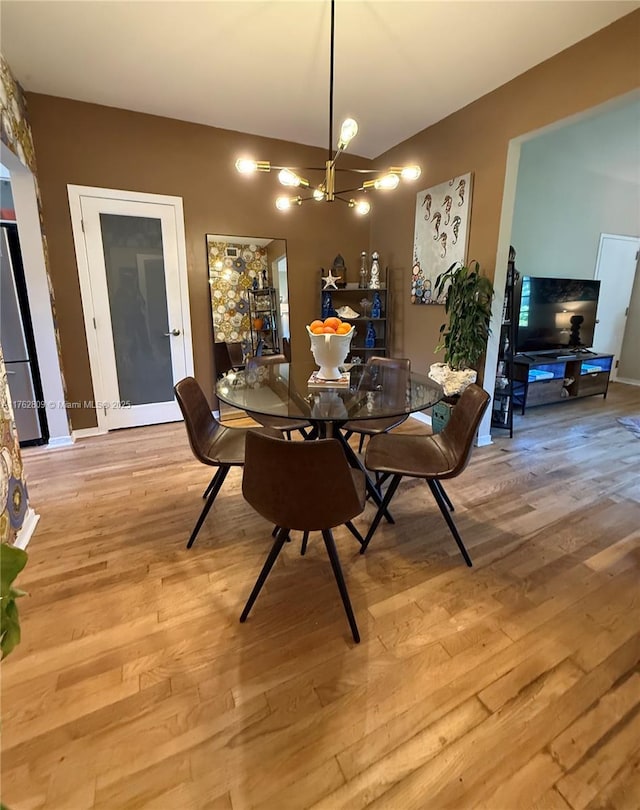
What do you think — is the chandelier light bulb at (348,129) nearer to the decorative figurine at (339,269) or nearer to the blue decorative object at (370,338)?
the decorative figurine at (339,269)

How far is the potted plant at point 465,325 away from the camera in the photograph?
9.91ft

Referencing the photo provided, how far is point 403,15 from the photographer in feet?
7.00

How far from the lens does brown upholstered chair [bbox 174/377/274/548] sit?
6.02ft

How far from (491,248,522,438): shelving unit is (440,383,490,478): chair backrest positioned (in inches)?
64.0

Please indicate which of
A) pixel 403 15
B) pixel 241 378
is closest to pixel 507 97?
pixel 403 15

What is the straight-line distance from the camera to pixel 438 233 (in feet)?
11.6

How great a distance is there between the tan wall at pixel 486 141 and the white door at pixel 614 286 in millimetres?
3137

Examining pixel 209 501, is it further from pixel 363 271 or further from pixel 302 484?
pixel 363 271

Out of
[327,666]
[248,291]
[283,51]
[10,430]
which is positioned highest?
[283,51]

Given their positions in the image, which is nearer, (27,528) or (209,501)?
(209,501)

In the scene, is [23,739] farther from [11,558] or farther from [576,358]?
[576,358]

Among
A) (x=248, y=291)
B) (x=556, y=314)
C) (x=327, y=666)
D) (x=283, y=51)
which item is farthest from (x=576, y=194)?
(x=327, y=666)

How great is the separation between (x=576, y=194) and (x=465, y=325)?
3231 mm

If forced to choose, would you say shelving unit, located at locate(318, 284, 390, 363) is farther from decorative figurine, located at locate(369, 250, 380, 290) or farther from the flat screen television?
the flat screen television
